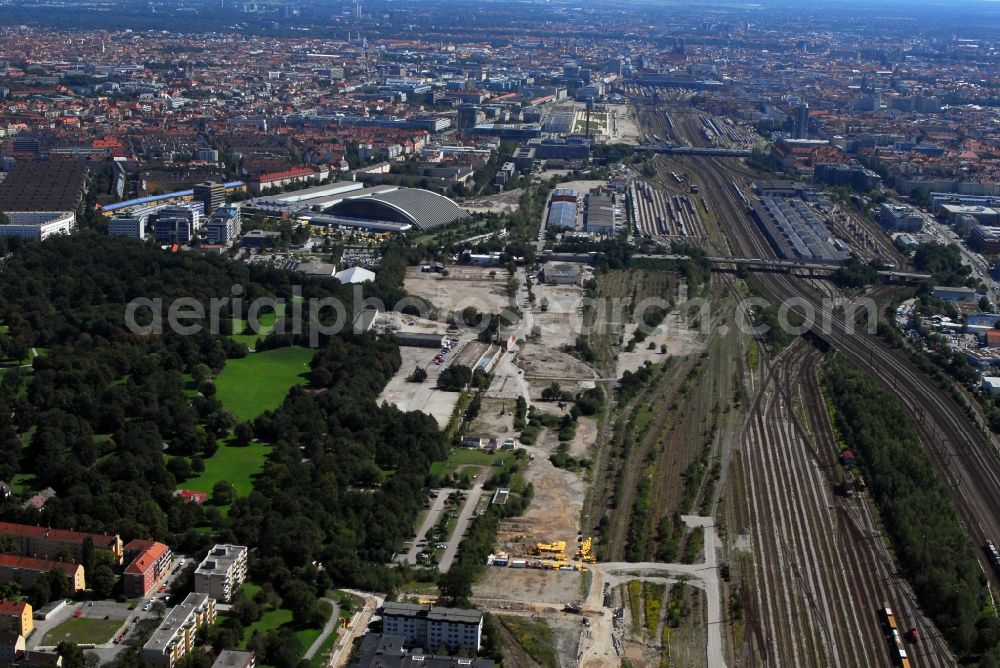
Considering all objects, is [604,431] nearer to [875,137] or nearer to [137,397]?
[137,397]

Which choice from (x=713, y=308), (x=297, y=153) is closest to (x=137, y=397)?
(x=713, y=308)

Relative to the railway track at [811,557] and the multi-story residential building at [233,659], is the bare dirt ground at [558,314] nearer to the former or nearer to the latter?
the railway track at [811,557]

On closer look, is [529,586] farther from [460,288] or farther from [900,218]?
[900,218]

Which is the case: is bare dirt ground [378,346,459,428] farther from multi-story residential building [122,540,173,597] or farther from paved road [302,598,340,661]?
multi-story residential building [122,540,173,597]

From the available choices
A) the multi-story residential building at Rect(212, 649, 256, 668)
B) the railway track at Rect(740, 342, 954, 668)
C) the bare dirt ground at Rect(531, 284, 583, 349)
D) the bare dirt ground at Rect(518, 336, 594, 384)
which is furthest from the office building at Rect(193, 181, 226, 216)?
the multi-story residential building at Rect(212, 649, 256, 668)

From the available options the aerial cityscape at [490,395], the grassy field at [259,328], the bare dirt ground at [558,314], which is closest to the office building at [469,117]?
the aerial cityscape at [490,395]

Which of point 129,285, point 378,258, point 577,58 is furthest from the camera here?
point 577,58

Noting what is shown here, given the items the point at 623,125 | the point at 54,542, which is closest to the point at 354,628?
the point at 54,542
